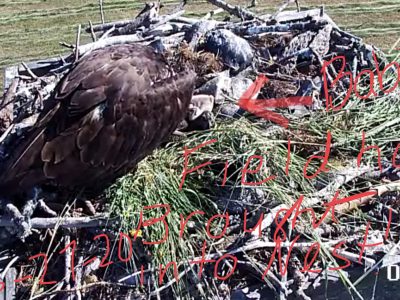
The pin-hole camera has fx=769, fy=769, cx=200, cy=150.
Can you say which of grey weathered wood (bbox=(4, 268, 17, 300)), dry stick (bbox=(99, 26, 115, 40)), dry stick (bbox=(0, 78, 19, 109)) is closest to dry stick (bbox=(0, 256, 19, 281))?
grey weathered wood (bbox=(4, 268, 17, 300))

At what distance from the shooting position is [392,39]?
775cm

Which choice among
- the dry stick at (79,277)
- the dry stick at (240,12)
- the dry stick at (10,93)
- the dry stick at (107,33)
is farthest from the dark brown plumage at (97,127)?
the dry stick at (240,12)

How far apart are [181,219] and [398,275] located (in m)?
0.98

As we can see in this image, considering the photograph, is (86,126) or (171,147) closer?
(86,126)

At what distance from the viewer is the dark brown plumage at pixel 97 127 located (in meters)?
3.34

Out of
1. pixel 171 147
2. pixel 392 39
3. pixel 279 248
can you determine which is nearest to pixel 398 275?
pixel 279 248

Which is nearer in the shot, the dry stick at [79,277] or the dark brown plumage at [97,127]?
the dry stick at [79,277]

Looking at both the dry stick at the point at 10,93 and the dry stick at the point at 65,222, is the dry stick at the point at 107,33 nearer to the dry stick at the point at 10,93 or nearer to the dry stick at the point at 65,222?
the dry stick at the point at 10,93

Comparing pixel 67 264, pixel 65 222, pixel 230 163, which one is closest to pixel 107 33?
pixel 230 163

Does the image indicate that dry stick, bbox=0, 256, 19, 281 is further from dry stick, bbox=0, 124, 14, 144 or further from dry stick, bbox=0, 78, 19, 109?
dry stick, bbox=0, 78, 19, 109

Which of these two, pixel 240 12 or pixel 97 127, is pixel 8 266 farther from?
pixel 240 12

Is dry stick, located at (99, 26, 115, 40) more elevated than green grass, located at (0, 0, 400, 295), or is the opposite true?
dry stick, located at (99, 26, 115, 40)

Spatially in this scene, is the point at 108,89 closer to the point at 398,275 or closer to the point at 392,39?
the point at 398,275

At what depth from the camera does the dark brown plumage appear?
334cm
